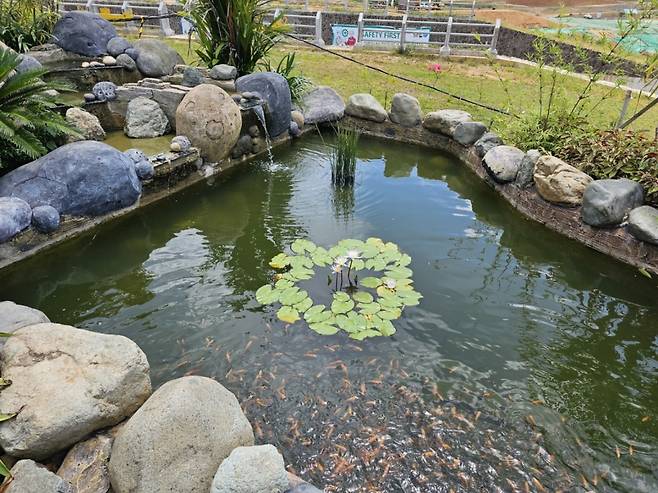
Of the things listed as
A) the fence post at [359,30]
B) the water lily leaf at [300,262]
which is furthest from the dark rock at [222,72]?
the fence post at [359,30]

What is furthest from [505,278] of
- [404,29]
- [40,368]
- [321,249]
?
[404,29]

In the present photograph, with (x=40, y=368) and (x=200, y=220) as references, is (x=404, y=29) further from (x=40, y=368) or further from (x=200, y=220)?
(x=40, y=368)

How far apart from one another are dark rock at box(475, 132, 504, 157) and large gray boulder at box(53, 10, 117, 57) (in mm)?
5936

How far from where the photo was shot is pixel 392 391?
117 inches

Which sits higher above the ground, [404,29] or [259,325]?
[404,29]

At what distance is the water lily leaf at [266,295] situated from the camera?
3699 mm

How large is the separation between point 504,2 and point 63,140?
2573 centimetres

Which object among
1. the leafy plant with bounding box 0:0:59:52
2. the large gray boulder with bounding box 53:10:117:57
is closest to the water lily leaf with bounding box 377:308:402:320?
the large gray boulder with bounding box 53:10:117:57

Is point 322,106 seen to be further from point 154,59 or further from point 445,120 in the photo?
point 154,59

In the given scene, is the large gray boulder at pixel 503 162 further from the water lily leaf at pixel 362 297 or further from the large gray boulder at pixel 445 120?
the water lily leaf at pixel 362 297

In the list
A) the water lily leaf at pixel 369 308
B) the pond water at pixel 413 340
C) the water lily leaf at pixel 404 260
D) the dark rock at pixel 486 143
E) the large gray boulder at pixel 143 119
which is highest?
the large gray boulder at pixel 143 119

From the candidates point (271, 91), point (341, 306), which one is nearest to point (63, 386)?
point (341, 306)

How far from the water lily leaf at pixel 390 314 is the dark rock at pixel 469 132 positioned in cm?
382

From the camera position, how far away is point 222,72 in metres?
6.92
